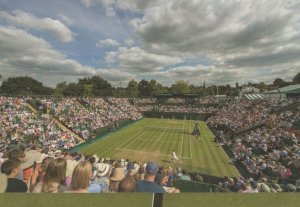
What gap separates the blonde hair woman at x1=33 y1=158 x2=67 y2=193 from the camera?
385 centimetres

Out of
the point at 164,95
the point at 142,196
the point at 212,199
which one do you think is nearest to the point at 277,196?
the point at 212,199

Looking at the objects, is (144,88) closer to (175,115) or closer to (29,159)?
(175,115)

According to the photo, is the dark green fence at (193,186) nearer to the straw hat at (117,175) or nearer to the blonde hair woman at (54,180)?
the straw hat at (117,175)

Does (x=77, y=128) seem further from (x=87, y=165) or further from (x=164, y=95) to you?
(x=164, y=95)

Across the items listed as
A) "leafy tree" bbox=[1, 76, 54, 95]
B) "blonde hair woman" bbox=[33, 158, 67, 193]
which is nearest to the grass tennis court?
"blonde hair woman" bbox=[33, 158, 67, 193]

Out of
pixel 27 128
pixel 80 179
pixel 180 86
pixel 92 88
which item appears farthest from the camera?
pixel 180 86

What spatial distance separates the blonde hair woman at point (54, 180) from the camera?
385 centimetres

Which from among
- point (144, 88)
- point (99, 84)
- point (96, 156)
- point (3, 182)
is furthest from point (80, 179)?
point (144, 88)

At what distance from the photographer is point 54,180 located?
393cm

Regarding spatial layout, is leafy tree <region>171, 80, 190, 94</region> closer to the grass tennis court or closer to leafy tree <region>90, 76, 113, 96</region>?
leafy tree <region>90, 76, 113, 96</region>

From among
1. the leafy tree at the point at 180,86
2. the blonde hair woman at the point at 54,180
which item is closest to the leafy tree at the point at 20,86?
the leafy tree at the point at 180,86

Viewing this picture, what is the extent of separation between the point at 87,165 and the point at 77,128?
3028 centimetres

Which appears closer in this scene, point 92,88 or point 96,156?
point 96,156

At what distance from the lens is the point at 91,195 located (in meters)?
3.32
